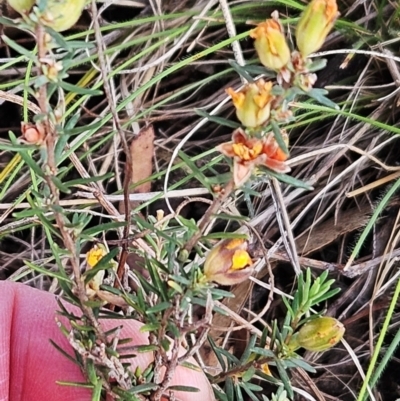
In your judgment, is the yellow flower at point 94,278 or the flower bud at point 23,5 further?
the yellow flower at point 94,278

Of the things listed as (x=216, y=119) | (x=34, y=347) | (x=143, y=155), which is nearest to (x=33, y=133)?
(x=216, y=119)

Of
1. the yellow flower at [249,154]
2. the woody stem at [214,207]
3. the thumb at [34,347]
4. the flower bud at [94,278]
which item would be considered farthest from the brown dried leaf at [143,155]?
the yellow flower at [249,154]

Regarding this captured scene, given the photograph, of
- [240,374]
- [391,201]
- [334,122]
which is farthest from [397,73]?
[240,374]

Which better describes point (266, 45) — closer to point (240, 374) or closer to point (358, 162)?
point (240, 374)

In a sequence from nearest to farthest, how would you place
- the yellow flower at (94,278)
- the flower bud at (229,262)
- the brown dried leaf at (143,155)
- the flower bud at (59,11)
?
1. the flower bud at (59,11)
2. the flower bud at (229,262)
3. the yellow flower at (94,278)
4. the brown dried leaf at (143,155)

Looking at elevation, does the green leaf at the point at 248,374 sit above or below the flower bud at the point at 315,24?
below

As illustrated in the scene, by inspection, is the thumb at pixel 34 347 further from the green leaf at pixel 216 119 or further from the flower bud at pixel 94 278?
the green leaf at pixel 216 119

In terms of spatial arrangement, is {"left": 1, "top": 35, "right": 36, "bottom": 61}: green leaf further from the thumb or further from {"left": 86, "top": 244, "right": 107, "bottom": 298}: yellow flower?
the thumb
